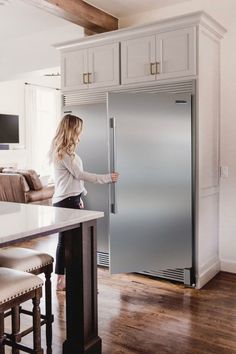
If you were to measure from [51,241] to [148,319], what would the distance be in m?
2.61

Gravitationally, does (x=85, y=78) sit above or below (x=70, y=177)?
above

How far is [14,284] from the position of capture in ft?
5.77

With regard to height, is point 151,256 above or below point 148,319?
above

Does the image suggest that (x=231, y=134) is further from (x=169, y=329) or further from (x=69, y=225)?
(x=69, y=225)

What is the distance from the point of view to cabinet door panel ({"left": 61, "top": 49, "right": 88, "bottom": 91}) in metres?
3.88

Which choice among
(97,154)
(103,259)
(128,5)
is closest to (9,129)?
(97,154)

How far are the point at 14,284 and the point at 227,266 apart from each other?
254 centimetres

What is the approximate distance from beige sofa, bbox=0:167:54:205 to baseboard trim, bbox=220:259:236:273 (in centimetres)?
331

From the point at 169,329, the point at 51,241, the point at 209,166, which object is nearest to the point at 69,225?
the point at 169,329

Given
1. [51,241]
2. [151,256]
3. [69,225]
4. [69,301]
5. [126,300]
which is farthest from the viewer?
[51,241]

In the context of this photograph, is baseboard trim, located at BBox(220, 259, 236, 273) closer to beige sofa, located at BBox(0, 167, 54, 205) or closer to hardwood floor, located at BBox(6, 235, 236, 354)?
hardwood floor, located at BBox(6, 235, 236, 354)

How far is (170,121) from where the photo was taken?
3.27 m

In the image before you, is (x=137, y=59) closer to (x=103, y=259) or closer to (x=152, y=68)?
(x=152, y=68)

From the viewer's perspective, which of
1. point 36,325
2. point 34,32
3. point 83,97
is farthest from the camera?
point 34,32
